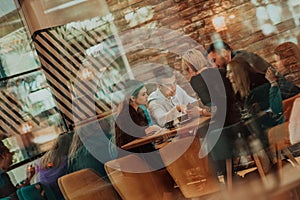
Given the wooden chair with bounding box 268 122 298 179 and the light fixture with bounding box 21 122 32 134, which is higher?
the light fixture with bounding box 21 122 32 134

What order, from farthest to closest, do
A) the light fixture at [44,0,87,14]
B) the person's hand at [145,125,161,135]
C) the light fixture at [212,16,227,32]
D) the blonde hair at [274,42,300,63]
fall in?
1. the light fixture at [212,16,227,32]
2. the light fixture at [44,0,87,14]
3. the blonde hair at [274,42,300,63]
4. the person's hand at [145,125,161,135]

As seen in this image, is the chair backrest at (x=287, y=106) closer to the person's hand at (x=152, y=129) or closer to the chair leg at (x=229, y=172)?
the chair leg at (x=229, y=172)

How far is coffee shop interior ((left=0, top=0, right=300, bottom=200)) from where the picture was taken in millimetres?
2467

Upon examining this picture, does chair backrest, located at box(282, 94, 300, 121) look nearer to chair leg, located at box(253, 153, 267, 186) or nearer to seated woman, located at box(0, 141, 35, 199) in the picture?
chair leg, located at box(253, 153, 267, 186)

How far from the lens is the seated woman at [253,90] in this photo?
2.53m

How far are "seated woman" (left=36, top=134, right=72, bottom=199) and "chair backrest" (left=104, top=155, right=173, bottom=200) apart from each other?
0.32 meters

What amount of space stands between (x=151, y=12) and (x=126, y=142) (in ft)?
3.44

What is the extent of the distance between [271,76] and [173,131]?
0.64 m

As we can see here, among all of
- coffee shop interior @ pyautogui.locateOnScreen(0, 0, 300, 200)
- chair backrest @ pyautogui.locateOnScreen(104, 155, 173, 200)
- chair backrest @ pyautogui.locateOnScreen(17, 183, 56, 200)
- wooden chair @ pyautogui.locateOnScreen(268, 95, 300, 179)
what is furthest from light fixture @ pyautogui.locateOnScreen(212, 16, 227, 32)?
chair backrest @ pyautogui.locateOnScreen(17, 183, 56, 200)

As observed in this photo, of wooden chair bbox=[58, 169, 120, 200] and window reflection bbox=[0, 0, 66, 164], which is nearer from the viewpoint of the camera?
wooden chair bbox=[58, 169, 120, 200]

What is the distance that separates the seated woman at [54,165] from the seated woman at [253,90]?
1024 millimetres

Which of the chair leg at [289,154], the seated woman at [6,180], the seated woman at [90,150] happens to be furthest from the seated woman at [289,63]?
the seated woman at [6,180]

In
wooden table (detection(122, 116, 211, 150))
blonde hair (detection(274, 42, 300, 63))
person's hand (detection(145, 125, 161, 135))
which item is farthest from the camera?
blonde hair (detection(274, 42, 300, 63))

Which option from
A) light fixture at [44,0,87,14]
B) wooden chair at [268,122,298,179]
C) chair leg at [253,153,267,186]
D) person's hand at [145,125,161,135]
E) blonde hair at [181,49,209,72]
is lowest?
chair leg at [253,153,267,186]
